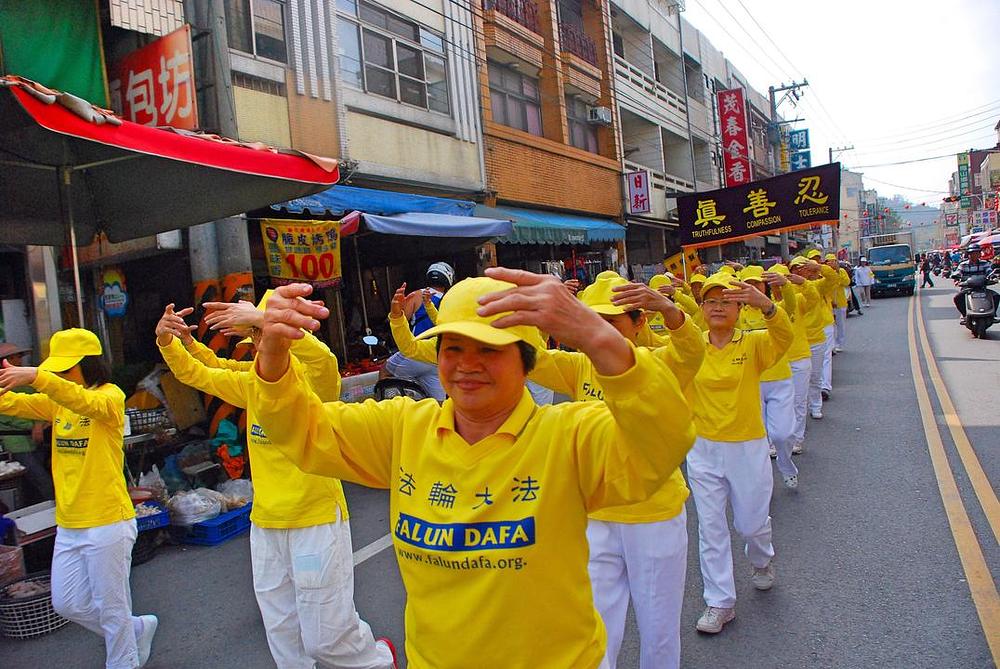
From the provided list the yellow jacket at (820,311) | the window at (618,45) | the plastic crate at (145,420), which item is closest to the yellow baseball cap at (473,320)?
the plastic crate at (145,420)

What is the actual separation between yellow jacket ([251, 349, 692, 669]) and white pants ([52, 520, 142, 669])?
2424 mm

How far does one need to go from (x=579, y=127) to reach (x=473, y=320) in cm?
1902

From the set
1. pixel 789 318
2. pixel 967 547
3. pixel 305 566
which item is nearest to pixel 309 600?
pixel 305 566

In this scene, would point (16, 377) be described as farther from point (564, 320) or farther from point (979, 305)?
point (979, 305)

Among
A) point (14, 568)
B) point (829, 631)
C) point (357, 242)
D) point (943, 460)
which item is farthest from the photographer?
point (357, 242)

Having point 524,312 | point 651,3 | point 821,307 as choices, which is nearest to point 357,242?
point 821,307

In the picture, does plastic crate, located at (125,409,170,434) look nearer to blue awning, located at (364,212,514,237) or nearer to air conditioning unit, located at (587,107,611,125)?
blue awning, located at (364,212,514,237)

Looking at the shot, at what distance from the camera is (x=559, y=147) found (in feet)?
56.7

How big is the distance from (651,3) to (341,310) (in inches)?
766

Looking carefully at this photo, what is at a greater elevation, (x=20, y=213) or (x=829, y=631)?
(x=20, y=213)

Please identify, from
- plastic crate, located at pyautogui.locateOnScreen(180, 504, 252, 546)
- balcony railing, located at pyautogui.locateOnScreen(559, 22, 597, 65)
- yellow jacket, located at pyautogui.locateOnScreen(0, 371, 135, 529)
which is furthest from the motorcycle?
yellow jacket, located at pyautogui.locateOnScreen(0, 371, 135, 529)

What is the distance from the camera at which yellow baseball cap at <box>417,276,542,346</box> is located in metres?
1.70

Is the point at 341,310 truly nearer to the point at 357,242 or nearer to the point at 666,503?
the point at 357,242

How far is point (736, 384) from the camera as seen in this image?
4.09m
